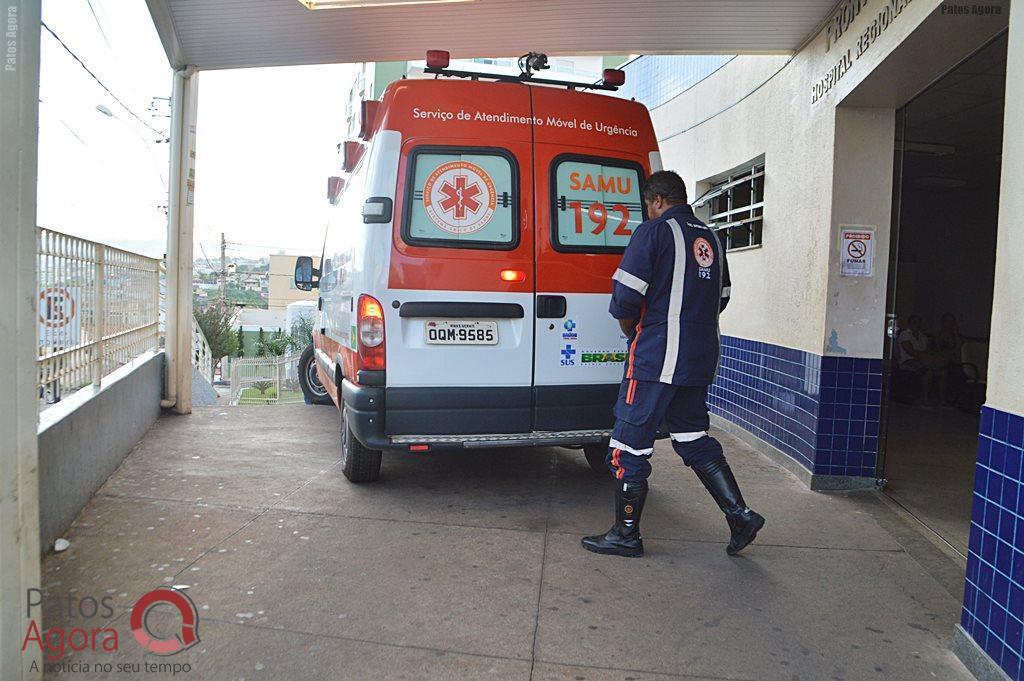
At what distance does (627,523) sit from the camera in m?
4.02

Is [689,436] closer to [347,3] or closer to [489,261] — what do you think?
[489,261]

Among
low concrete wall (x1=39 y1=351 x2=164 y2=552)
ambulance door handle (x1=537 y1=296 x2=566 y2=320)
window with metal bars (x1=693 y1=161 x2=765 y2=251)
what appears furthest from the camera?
window with metal bars (x1=693 y1=161 x2=765 y2=251)

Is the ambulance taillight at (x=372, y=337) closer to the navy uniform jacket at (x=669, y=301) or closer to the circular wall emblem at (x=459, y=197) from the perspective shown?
the circular wall emblem at (x=459, y=197)

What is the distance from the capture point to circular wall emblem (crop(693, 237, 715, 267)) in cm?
A: 394

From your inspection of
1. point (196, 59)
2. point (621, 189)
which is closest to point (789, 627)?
point (621, 189)

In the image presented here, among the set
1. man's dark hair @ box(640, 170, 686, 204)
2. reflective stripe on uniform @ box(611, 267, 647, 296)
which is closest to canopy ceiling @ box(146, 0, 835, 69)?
man's dark hair @ box(640, 170, 686, 204)

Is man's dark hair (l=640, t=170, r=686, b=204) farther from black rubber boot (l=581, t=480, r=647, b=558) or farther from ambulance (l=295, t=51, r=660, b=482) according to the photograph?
black rubber boot (l=581, t=480, r=647, b=558)

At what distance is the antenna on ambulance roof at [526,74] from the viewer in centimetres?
483

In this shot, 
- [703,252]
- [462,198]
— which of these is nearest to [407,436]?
[462,198]

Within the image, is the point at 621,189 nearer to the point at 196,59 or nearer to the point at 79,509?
the point at 79,509

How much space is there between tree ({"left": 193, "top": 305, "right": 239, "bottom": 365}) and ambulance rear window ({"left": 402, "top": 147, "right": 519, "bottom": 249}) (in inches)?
1806

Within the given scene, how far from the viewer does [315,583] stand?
11.6ft

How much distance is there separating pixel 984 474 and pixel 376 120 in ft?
12.6

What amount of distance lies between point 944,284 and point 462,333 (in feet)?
34.5
